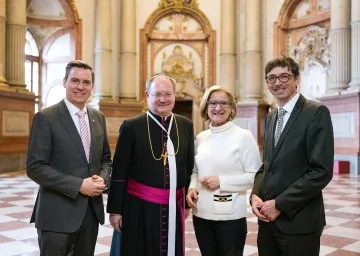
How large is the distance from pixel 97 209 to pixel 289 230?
1.10 m

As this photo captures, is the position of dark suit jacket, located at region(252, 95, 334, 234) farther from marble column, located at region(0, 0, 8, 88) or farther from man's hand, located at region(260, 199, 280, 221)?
marble column, located at region(0, 0, 8, 88)

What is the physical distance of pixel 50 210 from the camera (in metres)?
2.46

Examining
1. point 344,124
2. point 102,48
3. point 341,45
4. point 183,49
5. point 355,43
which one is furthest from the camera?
point 183,49

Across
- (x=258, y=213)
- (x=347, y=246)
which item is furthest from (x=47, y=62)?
(x=258, y=213)

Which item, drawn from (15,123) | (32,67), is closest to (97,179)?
(15,123)

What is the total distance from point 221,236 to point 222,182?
13.5 inches

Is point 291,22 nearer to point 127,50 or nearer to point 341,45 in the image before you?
point 341,45

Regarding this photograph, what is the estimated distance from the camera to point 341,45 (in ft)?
38.2

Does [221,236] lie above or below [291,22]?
below

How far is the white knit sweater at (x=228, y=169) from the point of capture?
2.74 m

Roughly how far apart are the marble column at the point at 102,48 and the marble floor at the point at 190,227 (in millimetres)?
6822

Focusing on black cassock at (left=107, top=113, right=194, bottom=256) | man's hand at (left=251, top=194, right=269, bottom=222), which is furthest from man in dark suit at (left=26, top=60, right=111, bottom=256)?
man's hand at (left=251, top=194, right=269, bottom=222)

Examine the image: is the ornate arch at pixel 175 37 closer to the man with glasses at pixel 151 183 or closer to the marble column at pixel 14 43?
the marble column at pixel 14 43

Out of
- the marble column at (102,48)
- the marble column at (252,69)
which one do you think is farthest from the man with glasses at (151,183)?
the marble column at (252,69)
